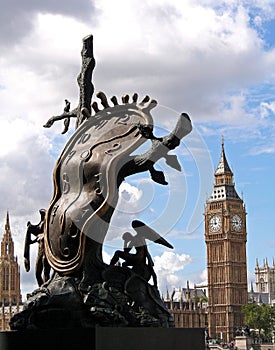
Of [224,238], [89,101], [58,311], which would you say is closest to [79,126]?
[89,101]

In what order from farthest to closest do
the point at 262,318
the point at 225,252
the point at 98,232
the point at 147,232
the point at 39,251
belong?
the point at 225,252, the point at 262,318, the point at 39,251, the point at 147,232, the point at 98,232

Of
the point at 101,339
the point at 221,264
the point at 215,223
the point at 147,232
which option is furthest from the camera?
the point at 215,223

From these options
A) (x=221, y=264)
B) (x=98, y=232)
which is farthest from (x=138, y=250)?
(x=221, y=264)

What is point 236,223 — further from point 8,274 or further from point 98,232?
point 98,232

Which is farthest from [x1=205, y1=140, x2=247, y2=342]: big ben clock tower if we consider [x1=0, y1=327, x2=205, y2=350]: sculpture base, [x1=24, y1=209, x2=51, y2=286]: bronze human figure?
[x1=0, y1=327, x2=205, y2=350]: sculpture base

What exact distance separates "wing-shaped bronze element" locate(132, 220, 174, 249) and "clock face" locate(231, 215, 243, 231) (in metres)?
105

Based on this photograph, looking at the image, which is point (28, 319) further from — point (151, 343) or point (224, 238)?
point (224, 238)

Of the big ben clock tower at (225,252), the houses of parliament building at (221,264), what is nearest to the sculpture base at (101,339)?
the houses of parliament building at (221,264)

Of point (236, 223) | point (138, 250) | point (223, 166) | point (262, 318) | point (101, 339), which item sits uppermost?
point (223, 166)

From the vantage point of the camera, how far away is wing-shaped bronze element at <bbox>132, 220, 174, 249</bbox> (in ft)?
48.9

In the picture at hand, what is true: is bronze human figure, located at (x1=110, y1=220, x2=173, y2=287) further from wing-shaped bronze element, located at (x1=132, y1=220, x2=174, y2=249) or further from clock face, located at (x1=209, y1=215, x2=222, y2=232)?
clock face, located at (x1=209, y1=215, x2=222, y2=232)

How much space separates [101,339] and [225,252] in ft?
350

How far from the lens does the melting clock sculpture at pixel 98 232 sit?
45.3ft

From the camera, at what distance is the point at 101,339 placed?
41.8 feet
